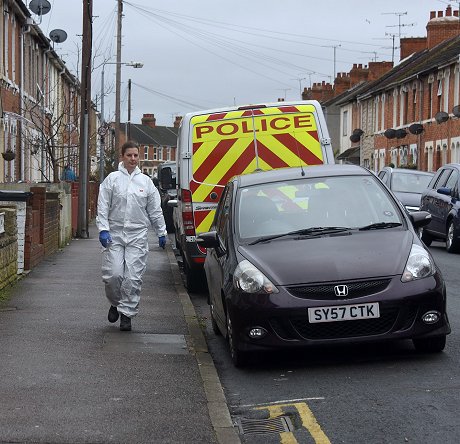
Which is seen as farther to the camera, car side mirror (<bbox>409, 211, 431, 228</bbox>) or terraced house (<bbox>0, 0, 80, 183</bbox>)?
terraced house (<bbox>0, 0, 80, 183</bbox>)

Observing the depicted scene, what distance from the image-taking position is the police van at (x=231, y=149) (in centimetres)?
1404

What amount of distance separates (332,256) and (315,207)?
1.17 meters

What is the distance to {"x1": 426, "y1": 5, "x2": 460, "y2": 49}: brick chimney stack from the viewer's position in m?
53.1

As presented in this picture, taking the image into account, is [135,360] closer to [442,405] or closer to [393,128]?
[442,405]

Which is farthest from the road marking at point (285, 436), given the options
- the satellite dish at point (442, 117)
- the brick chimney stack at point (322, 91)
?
the brick chimney stack at point (322, 91)

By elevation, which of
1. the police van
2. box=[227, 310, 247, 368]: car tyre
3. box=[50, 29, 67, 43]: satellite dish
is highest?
box=[50, 29, 67, 43]: satellite dish

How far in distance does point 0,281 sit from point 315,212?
5118mm

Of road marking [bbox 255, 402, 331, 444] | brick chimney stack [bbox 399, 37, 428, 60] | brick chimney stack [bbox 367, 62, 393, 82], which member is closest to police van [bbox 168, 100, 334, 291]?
road marking [bbox 255, 402, 331, 444]

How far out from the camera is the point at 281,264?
8367mm

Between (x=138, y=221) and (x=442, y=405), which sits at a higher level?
(x=138, y=221)

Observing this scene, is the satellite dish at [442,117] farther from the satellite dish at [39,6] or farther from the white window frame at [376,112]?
the white window frame at [376,112]

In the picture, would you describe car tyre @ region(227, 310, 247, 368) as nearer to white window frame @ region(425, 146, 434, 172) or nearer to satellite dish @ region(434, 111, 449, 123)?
satellite dish @ region(434, 111, 449, 123)

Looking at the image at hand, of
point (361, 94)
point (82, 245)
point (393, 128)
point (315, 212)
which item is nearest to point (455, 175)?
point (82, 245)

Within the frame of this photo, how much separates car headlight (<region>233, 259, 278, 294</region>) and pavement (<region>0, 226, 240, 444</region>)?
72 cm
